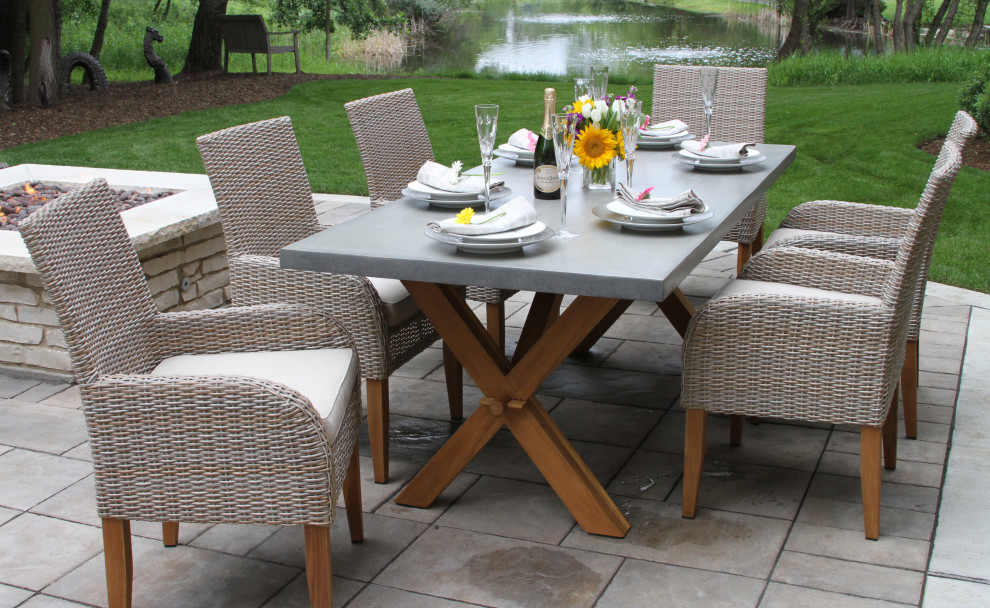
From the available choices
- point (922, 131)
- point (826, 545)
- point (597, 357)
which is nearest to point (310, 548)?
point (826, 545)

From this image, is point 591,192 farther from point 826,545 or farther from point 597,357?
point 826,545

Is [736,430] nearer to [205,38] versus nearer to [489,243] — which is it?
[489,243]

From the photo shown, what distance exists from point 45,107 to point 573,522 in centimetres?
858

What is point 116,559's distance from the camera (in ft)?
6.66

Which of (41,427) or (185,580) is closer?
(185,580)

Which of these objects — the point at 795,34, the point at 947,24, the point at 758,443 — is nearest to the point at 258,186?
the point at 758,443

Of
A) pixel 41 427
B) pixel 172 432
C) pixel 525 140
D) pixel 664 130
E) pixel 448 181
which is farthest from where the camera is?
pixel 664 130

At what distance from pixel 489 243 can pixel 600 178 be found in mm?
891

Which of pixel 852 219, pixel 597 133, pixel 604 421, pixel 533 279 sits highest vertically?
pixel 597 133

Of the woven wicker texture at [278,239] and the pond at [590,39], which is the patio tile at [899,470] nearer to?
the woven wicker texture at [278,239]

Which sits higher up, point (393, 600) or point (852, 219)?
point (852, 219)

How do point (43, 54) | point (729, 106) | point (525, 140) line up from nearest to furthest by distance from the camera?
point (525, 140)
point (729, 106)
point (43, 54)

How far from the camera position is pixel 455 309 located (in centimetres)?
245

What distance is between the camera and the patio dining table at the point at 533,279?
6.86ft
